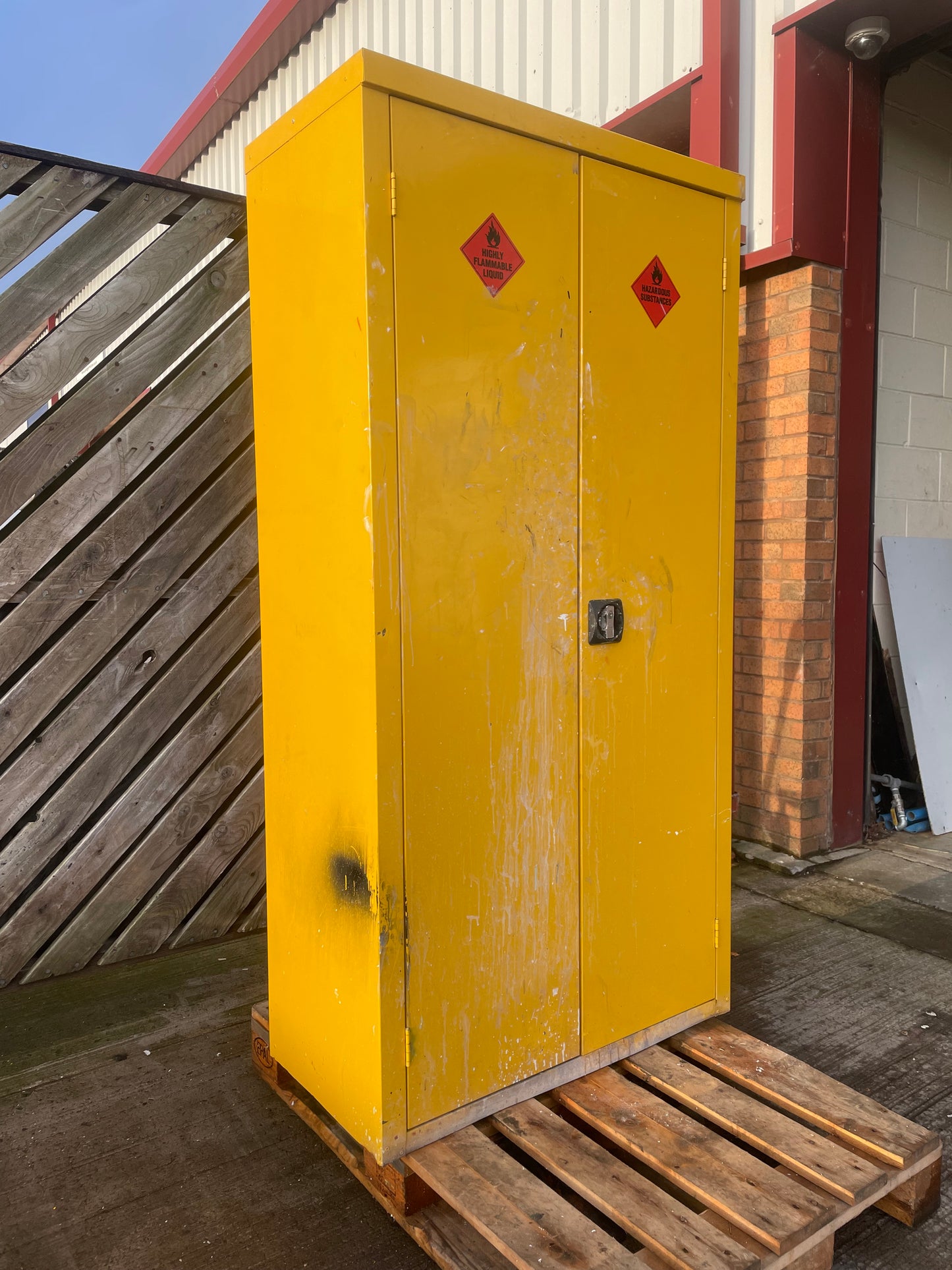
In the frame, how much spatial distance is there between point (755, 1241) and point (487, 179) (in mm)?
2432

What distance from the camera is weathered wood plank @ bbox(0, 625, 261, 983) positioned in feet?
10.7

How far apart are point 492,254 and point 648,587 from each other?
3.18 ft

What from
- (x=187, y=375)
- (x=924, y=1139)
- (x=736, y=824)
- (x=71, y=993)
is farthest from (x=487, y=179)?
(x=736, y=824)

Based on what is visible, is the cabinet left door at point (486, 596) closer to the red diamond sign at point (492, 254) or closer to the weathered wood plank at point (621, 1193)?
the red diamond sign at point (492, 254)

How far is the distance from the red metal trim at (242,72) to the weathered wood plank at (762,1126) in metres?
8.05

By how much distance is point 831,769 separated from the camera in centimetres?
456

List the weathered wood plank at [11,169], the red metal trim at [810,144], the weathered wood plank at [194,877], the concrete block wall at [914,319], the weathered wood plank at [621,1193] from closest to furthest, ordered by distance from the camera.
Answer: the weathered wood plank at [621,1193]
the weathered wood plank at [11,169]
the weathered wood plank at [194,877]
the red metal trim at [810,144]
the concrete block wall at [914,319]

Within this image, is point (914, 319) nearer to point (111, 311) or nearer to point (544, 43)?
point (544, 43)

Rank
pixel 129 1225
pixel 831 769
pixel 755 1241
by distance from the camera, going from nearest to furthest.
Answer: pixel 755 1241 < pixel 129 1225 < pixel 831 769

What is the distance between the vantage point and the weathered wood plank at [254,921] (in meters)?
3.70

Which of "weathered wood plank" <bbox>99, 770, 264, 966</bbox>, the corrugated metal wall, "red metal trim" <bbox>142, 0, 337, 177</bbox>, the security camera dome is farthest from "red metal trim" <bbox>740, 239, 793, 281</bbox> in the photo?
"red metal trim" <bbox>142, 0, 337, 177</bbox>

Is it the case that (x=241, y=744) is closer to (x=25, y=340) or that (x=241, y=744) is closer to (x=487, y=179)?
(x=25, y=340)

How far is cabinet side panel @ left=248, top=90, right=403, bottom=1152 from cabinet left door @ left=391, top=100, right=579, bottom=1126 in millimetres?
98

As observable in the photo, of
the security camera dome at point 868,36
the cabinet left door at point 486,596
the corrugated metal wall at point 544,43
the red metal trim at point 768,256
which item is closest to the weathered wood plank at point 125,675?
the cabinet left door at point 486,596
